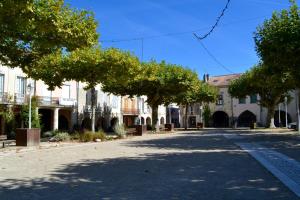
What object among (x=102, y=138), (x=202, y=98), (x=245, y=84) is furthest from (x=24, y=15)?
(x=202, y=98)

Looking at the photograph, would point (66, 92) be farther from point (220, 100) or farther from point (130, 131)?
point (220, 100)

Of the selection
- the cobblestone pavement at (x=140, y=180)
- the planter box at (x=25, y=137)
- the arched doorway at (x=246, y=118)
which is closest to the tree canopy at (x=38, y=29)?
the cobblestone pavement at (x=140, y=180)

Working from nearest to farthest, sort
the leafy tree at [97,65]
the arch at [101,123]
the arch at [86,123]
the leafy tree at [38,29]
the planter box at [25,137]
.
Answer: the leafy tree at [38,29]
the planter box at [25,137]
the leafy tree at [97,65]
the arch at [86,123]
the arch at [101,123]

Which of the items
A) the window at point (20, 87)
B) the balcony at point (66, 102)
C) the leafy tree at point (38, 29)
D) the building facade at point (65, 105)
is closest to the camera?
the leafy tree at point (38, 29)

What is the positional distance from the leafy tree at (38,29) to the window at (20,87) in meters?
21.3

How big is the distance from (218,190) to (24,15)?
6800mm

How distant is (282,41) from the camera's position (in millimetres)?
22969

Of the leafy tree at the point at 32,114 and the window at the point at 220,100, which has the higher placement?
the window at the point at 220,100

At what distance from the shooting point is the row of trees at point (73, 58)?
1183 centimetres

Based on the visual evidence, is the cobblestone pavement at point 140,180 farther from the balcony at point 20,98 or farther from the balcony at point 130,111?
the balcony at point 130,111

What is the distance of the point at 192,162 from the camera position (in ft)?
43.5

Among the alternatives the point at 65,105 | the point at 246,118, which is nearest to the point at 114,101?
the point at 65,105

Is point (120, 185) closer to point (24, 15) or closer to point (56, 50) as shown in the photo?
point (24, 15)

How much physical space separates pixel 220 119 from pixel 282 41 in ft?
185
